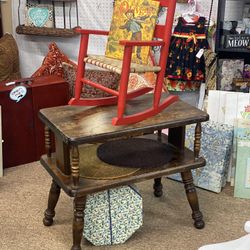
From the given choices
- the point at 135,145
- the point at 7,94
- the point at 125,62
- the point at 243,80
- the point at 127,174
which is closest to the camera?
the point at 125,62

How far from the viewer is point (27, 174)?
2.83m

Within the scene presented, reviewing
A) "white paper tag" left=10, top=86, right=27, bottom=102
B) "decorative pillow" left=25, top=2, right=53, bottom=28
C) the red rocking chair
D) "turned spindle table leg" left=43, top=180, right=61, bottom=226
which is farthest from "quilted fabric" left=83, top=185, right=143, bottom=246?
"decorative pillow" left=25, top=2, right=53, bottom=28

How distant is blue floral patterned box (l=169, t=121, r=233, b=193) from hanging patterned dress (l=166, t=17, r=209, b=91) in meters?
0.60

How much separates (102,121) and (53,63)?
1.69m

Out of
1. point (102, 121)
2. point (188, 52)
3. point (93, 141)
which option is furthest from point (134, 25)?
point (188, 52)

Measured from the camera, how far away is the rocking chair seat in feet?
6.34

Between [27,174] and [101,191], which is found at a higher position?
[101,191]

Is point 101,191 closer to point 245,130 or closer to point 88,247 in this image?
point 88,247

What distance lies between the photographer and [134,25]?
2039 millimetres

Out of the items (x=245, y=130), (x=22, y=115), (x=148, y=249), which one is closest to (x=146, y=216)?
(x=148, y=249)

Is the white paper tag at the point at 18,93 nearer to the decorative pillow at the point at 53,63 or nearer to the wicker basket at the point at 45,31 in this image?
the decorative pillow at the point at 53,63

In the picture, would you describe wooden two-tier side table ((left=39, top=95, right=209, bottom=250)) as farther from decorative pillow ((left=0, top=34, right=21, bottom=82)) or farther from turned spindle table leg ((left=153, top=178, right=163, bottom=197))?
decorative pillow ((left=0, top=34, right=21, bottom=82))

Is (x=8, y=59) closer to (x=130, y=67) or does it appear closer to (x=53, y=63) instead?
(x=53, y=63)

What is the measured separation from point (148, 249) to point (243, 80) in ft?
4.81
